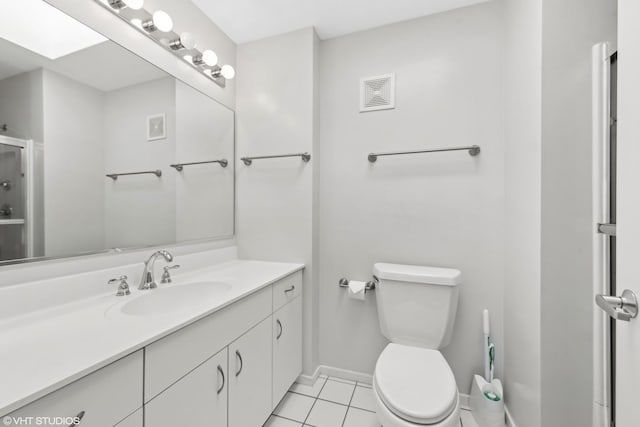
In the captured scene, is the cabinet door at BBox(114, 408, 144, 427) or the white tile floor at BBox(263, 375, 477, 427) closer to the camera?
the cabinet door at BBox(114, 408, 144, 427)

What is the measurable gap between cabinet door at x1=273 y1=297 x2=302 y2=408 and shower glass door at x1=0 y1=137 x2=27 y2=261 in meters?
1.00

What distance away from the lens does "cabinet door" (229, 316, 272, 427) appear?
1041mm

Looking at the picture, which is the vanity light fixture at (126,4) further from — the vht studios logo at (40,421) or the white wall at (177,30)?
the vht studios logo at (40,421)

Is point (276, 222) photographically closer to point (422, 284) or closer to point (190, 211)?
point (190, 211)

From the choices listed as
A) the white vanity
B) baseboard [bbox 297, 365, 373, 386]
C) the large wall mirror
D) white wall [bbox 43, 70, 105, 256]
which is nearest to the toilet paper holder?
the white vanity

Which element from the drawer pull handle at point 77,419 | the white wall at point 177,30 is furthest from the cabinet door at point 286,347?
the white wall at point 177,30

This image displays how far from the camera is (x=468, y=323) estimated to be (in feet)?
4.98

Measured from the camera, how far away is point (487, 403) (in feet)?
4.32

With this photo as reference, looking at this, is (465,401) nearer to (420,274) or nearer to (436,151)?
(420,274)

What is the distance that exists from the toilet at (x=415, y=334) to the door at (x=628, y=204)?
1.80 ft

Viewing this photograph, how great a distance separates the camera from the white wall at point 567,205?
3.27 ft

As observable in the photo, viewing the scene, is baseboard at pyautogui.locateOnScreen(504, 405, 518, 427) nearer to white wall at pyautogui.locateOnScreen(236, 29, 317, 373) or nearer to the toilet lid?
the toilet lid

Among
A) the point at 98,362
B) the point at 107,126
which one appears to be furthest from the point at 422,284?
the point at 107,126

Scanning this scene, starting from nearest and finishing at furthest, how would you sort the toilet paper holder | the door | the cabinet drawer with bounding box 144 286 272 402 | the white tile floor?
the door
the cabinet drawer with bounding box 144 286 272 402
the white tile floor
the toilet paper holder
